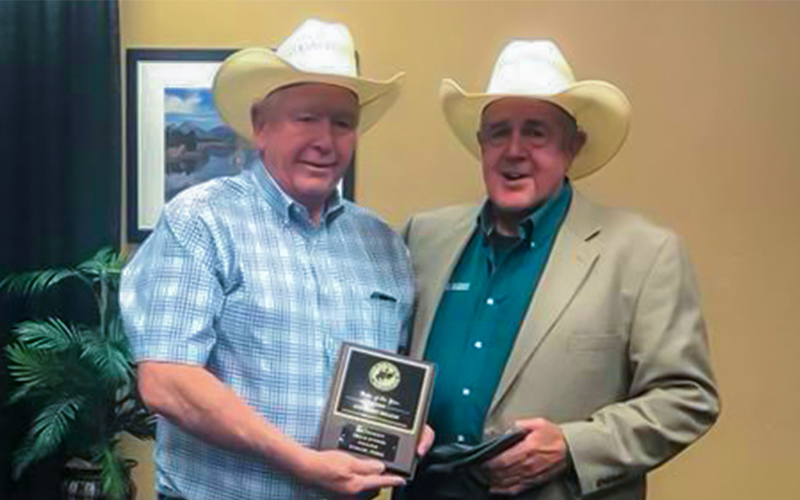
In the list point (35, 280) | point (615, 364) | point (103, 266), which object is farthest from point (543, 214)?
point (35, 280)

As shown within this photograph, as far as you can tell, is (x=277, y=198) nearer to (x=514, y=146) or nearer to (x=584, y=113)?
(x=514, y=146)

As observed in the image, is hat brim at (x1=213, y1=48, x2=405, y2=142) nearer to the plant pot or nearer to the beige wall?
the beige wall

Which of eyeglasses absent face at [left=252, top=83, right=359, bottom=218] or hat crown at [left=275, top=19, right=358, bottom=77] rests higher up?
Result: hat crown at [left=275, top=19, right=358, bottom=77]

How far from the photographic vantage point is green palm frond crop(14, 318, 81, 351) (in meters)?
2.94

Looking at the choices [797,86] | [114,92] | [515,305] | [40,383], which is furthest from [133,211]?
[797,86]

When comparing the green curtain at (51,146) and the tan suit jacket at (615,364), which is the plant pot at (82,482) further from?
the tan suit jacket at (615,364)

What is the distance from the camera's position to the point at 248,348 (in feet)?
5.68

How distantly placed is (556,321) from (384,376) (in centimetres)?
33

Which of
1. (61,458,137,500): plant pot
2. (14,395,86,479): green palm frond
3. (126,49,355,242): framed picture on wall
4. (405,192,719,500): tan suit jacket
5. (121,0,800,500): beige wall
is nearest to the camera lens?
(405,192,719,500): tan suit jacket

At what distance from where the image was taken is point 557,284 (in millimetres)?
1852

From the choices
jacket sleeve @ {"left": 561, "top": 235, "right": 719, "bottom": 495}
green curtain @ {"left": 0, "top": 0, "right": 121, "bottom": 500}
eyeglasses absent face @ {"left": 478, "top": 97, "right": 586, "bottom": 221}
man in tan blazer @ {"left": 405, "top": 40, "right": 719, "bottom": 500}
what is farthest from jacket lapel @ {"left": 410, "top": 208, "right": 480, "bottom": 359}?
green curtain @ {"left": 0, "top": 0, "right": 121, "bottom": 500}

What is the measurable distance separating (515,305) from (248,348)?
507 mm

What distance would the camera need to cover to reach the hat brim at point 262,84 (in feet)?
6.23

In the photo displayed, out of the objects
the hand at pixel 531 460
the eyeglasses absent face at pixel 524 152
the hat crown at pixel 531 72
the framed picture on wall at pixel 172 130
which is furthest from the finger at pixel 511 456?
the framed picture on wall at pixel 172 130
